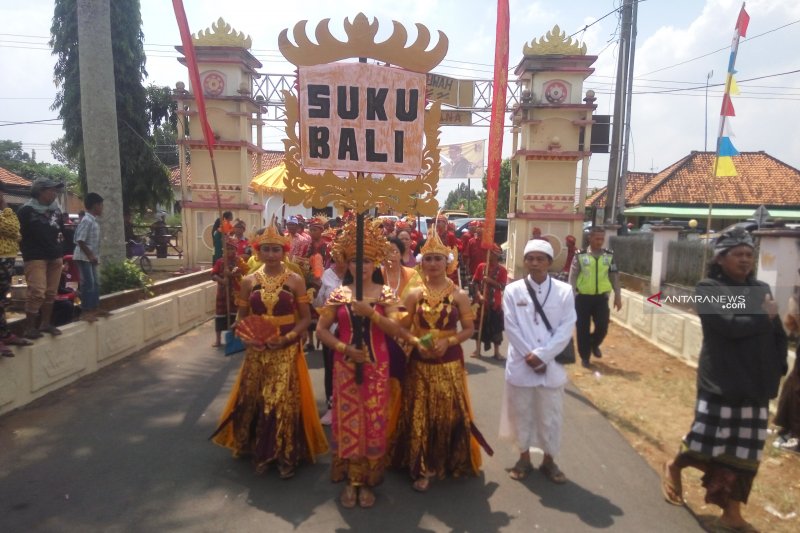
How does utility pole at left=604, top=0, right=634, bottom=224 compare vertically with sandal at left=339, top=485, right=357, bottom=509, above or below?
above

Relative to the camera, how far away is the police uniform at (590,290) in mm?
6746

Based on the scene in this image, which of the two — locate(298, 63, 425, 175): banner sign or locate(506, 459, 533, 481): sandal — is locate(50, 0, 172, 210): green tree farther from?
locate(506, 459, 533, 481): sandal

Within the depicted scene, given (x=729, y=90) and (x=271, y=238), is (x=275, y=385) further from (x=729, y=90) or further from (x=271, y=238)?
(x=729, y=90)

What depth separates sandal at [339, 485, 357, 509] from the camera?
345 centimetres

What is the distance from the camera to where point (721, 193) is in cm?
2842

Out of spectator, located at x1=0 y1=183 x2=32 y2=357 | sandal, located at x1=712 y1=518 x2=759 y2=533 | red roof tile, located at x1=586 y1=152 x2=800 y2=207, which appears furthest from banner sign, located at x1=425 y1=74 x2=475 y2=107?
red roof tile, located at x1=586 y1=152 x2=800 y2=207

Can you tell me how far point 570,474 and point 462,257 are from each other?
625cm

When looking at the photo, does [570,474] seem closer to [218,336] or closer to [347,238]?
[347,238]

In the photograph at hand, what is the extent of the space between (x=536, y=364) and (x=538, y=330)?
26cm

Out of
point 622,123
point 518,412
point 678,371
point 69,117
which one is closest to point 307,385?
point 518,412

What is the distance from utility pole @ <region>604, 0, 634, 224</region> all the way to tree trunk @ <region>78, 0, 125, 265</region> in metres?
11.1

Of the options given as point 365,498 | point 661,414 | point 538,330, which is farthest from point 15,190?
point 661,414

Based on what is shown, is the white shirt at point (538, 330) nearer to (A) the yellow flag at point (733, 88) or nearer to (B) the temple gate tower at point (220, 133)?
(A) the yellow flag at point (733, 88)

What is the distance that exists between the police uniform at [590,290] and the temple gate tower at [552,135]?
27.0 ft
